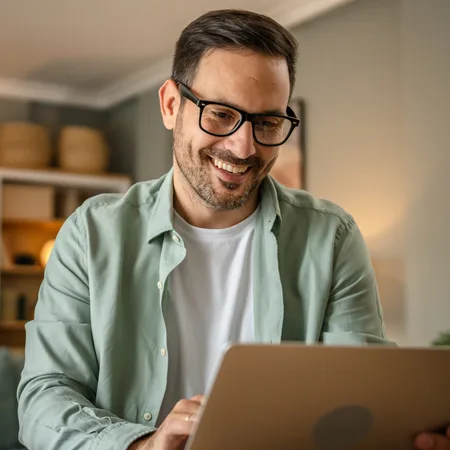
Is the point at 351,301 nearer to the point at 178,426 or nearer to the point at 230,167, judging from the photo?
the point at 230,167

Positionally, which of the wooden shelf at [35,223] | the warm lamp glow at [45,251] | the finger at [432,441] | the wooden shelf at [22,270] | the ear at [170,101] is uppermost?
the ear at [170,101]

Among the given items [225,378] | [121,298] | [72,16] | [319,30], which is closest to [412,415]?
[225,378]

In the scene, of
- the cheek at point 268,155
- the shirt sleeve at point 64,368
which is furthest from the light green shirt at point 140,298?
the cheek at point 268,155

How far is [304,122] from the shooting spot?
473cm

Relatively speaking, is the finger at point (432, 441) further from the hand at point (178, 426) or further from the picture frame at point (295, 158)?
the picture frame at point (295, 158)

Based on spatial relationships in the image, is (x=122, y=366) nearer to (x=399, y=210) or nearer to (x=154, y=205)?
(x=154, y=205)

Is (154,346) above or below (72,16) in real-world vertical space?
below

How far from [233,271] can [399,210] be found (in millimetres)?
2626

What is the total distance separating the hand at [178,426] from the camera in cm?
100

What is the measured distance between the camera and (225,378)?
2.78ft

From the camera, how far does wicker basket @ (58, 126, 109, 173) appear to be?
634cm

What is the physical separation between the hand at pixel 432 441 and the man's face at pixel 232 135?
1.83 feet

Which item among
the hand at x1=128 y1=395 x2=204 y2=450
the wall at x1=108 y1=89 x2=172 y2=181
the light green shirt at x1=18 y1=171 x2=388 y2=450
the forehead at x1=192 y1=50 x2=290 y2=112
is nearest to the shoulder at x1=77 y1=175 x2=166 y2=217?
the light green shirt at x1=18 y1=171 x2=388 y2=450

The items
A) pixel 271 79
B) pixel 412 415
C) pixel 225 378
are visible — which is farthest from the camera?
pixel 271 79
